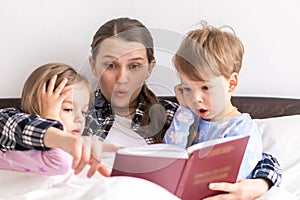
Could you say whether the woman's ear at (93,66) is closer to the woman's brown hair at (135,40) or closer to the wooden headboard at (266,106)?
the woman's brown hair at (135,40)

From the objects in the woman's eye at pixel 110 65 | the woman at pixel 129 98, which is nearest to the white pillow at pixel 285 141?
the woman at pixel 129 98

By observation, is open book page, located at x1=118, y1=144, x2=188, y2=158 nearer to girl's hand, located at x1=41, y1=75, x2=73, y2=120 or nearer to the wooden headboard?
girl's hand, located at x1=41, y1=75, x2=73, y2=120

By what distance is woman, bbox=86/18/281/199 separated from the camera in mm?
1575

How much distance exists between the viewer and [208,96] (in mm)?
1520

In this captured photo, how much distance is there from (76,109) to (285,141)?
0.69 meters

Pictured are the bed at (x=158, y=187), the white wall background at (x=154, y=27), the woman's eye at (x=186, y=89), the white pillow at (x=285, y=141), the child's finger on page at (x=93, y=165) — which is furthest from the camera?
the white wall background at (x=154, y=27)

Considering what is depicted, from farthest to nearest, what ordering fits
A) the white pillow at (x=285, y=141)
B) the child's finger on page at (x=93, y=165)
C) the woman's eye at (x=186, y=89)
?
the white pillow at (x=285, y=141) → the woman's eye at (x=186, y=89) → the child's finger on page at (x=93, y=165)

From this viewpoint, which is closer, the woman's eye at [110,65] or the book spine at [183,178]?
the book spine at [183,178]

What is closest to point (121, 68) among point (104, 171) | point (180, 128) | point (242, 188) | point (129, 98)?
point (129, 98)

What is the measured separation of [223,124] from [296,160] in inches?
14.1

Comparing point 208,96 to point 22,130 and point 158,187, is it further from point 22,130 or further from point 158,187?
point 22,130

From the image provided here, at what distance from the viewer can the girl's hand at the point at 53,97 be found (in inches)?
63.5

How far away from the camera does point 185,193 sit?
1.29 m

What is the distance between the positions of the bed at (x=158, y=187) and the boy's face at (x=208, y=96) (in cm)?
27
